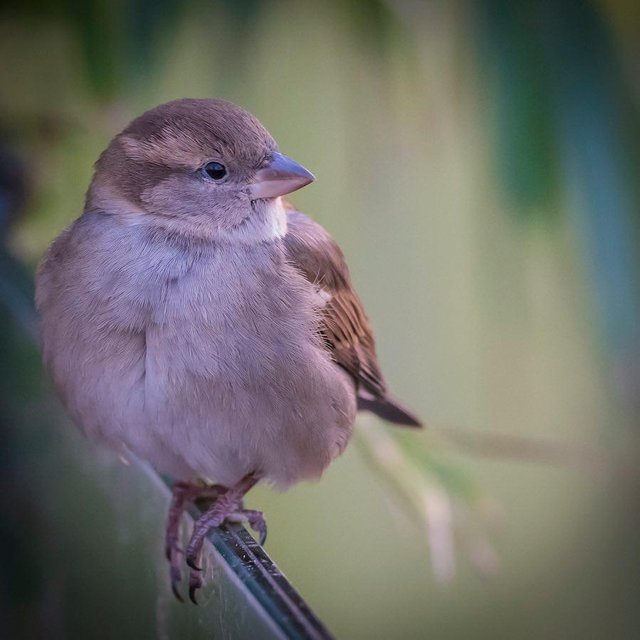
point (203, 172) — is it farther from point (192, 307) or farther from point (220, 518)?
point (220, 518)

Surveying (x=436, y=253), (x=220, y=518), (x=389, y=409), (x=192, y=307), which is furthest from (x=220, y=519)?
(x=436, y=253)

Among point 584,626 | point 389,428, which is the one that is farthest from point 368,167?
point 584,626

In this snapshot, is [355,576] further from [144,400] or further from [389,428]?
[144,400]

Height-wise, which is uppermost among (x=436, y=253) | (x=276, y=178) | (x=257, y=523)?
(x=276, y=178)

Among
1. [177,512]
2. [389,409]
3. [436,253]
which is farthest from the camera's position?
[436,253]

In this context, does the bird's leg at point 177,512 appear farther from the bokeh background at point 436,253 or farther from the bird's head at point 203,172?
the bird's head at point 203,172

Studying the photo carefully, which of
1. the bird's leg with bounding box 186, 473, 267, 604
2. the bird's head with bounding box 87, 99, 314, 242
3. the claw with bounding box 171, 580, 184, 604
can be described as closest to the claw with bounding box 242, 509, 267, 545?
the bird's leg with bounding box 186, 473, 267, 604
